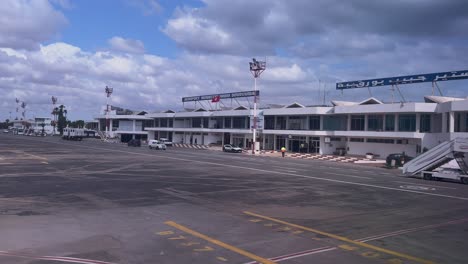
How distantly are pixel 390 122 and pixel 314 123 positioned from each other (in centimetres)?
1491

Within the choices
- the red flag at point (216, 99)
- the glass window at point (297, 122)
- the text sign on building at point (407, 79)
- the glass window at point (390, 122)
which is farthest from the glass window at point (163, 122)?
the glass window at point (390, 122)

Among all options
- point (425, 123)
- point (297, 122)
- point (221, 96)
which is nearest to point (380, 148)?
point (425, 123)

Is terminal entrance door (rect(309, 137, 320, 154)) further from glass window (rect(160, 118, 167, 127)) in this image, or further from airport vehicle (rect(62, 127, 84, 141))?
airport vehicle (rect(62, 127, 84, 141))

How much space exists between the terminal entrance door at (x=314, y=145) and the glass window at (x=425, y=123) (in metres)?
18.8

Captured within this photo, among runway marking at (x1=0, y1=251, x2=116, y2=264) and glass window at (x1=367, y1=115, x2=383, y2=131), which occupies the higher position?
glass window at (x1=367, y1=115, x2=383, y2=131)

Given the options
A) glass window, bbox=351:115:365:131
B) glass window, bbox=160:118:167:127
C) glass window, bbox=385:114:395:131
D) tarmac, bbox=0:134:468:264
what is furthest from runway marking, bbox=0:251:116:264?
glass window, bbox=160:118:167:127

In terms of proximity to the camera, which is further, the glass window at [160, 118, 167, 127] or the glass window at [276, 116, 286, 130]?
the glass window at [160, 118, 167, 127]

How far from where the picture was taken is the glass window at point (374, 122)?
198ft

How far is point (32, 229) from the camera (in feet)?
37.1

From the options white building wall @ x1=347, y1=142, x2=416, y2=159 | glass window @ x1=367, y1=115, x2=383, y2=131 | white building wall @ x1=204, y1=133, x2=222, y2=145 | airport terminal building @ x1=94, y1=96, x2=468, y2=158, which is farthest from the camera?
white building wall @ x1=204, y1=133, x2=222, y2=145

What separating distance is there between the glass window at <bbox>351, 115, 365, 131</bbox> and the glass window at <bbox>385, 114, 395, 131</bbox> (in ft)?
14.4

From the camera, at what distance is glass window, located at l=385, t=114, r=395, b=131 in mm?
58469

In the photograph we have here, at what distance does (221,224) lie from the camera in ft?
41.6

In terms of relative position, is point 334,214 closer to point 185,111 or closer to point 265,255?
point 265,255
